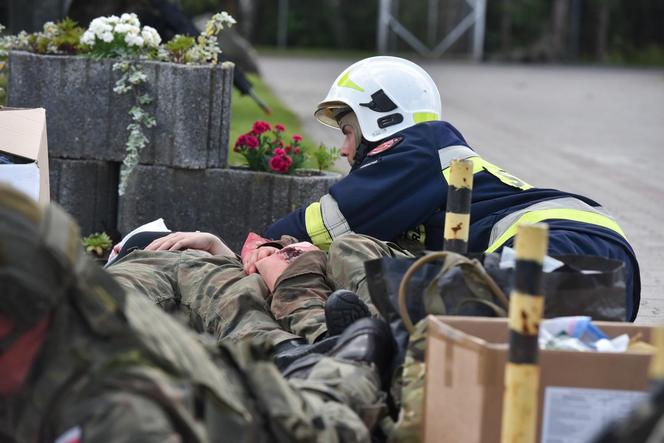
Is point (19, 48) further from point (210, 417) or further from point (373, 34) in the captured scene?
point (373, 34)

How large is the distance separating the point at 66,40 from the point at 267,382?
462 centimetres

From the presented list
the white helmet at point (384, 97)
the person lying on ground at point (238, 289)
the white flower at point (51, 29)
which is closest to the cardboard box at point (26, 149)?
the person lying on ground at point (238, 289)

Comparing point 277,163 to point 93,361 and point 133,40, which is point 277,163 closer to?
point 133,40

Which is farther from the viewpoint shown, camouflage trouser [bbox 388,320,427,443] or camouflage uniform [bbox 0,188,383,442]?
camouflage trouser [bbox 388,320,427,443]

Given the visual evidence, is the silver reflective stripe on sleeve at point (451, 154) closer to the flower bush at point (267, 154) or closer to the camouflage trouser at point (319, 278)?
the camouflage trouser at point (319, 278)

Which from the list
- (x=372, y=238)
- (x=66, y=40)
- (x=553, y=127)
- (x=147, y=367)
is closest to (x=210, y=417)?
(x=147, y=367)

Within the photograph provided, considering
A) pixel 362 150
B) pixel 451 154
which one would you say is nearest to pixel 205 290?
pixel 362 150

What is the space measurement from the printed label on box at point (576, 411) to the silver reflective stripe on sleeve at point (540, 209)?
5.66ft

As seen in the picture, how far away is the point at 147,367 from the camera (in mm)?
3025

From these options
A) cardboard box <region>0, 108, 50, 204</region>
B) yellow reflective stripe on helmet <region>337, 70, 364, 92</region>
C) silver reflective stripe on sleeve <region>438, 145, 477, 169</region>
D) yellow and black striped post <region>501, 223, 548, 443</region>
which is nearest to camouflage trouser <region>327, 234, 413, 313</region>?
silver reflective stripe on sleeve <region>438, 145, 477, 169</region>

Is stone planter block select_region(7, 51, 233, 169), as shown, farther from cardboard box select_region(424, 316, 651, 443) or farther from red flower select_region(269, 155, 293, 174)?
cardboard box select_region(424, 316, 651, 443)

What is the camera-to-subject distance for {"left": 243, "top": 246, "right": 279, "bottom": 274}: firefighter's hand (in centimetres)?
547

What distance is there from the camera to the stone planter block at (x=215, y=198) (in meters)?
7.44

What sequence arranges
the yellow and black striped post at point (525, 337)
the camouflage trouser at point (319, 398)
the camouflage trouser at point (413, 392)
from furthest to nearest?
the camouflage trouser at point (413, 392) < the camouflage trouser at point (319, 398) < the yellow and black striped post at point (525, 337)
